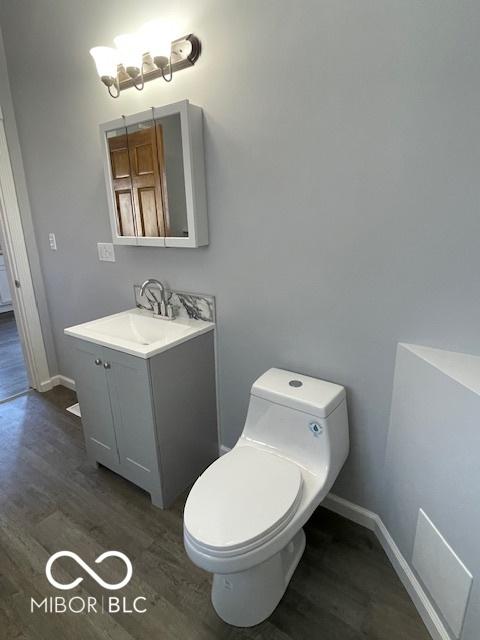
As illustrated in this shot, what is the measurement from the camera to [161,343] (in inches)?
61.8

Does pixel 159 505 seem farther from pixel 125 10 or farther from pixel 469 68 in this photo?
pixel 125 10

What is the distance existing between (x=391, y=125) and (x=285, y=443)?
48.4 inches

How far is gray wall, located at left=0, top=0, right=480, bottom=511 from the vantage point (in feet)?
3.62

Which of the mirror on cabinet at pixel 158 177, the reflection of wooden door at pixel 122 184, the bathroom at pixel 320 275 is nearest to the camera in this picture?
the bathroom at pixel 320 275

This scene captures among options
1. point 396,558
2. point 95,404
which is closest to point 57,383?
point 95,404

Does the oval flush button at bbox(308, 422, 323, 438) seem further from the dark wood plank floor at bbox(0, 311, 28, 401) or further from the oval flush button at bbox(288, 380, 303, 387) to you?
the dark wood plank floor at bbox(0, 311, 28, 401)

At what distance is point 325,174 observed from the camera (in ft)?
4.40

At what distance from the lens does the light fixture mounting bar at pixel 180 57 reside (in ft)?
4.94

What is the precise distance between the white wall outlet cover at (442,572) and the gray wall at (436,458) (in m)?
0.02

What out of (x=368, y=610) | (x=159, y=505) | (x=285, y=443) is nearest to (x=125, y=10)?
(x=285, y=443)

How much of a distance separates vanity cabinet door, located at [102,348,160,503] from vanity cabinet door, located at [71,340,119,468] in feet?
0.17

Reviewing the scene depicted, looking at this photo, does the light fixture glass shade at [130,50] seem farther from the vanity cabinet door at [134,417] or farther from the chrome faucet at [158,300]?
the vanity cabinet door at [134,417]

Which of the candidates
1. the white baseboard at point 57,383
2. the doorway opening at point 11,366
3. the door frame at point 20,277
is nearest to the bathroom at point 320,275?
the door frame at point 20,277

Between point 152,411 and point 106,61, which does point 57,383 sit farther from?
point 106,61
